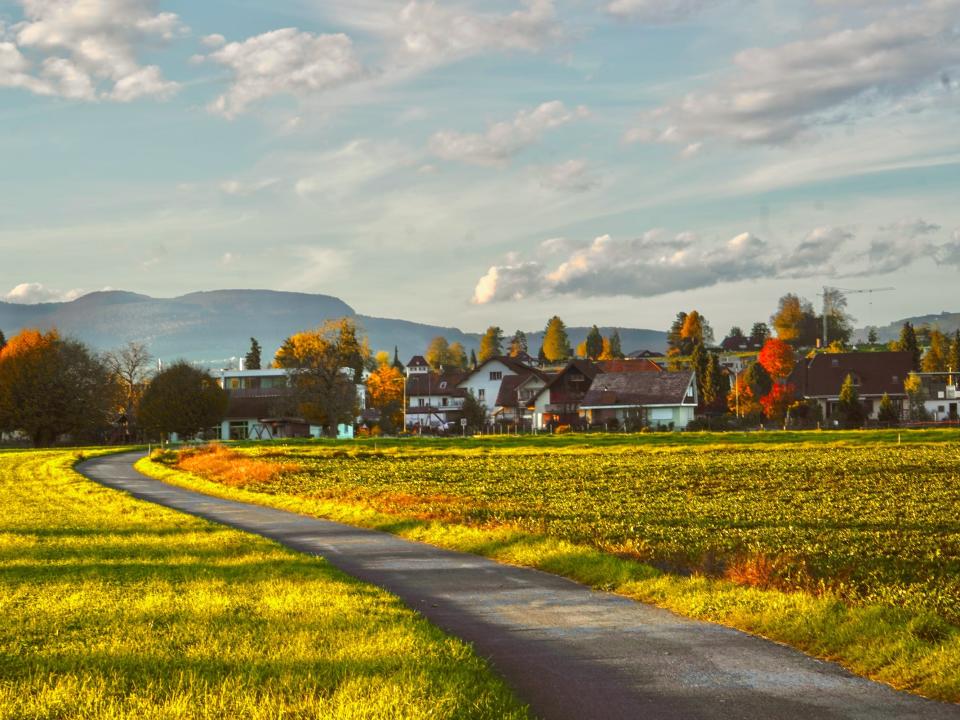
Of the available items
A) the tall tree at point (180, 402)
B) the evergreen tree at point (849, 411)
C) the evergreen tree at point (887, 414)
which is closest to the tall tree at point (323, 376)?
the tall tree at point (180, 402)

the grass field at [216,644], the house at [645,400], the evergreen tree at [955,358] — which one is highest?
the evergreen tree at [955,358]

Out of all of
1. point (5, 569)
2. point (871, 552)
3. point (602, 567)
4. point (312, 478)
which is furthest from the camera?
point (312, 478)

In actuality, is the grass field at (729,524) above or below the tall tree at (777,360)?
below

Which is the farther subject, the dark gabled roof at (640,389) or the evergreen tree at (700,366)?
the evergreen tree at (700,366)

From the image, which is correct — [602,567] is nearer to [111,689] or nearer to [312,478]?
[111,689]

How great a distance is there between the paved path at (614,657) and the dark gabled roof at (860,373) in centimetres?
12489

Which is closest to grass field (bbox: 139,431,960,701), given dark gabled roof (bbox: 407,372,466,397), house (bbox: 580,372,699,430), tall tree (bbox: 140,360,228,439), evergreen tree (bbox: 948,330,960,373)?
tall tree (bbox: 140,360,228,439)

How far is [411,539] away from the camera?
23875 millimetres

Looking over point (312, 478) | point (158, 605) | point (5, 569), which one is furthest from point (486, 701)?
point (312, 478)

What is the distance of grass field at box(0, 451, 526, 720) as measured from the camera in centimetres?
943

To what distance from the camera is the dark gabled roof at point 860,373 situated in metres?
135

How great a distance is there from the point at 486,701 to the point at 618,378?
120 metres

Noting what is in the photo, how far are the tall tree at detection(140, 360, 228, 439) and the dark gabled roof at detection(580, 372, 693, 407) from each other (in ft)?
135

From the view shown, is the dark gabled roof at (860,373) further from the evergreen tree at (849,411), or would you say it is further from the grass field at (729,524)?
the grass field at (729,524)
